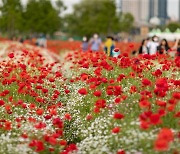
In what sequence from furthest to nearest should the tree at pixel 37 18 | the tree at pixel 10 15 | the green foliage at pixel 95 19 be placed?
the green foliage at pixel 95 19
the tree at pixel 37 18
the tree at pixel 10 15

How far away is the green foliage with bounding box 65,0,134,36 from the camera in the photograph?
68.4 meters

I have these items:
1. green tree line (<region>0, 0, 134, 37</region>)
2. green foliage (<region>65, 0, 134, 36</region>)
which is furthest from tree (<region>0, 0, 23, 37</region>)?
green foliage (<region>65, 0, 134, 36</region>)

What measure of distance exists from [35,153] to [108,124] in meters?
1.13

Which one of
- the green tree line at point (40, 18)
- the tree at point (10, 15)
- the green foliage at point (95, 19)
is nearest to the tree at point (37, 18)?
the green tree line at point (40, 18)

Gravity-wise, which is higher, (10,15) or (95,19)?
(10,15)

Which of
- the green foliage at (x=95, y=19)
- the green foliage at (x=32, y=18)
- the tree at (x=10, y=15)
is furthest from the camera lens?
the green foliage at (x=95, y=19)

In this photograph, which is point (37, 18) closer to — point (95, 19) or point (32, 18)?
point (32, 18)

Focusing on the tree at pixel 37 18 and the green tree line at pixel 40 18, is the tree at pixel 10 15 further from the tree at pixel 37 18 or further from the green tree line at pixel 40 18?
the tree at pixel 37 18

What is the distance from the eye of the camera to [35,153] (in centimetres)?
673

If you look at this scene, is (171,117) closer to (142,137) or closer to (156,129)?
(156,129)

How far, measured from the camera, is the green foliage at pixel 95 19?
68.4 metres

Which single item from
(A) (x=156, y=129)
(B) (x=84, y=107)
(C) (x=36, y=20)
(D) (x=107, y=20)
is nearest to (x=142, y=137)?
(A) (x=156, y=129)

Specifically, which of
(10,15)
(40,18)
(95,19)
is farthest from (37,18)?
(95,19)

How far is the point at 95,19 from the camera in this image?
77.4m
